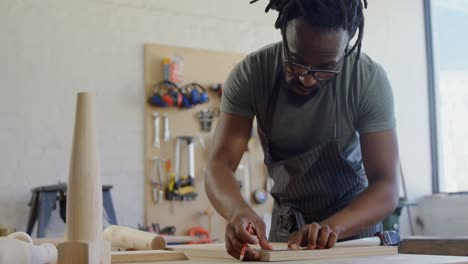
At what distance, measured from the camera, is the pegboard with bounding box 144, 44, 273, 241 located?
4840mm

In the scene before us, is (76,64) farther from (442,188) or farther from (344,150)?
(442,188)

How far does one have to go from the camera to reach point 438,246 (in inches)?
81.7

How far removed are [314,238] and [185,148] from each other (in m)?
3.48

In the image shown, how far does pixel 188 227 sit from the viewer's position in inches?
193

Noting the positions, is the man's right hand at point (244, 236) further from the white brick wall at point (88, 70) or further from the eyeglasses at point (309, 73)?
the white brick wall at point (88, 70)

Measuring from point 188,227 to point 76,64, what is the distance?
1.42 m

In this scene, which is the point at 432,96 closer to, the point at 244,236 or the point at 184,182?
the point at 184,182

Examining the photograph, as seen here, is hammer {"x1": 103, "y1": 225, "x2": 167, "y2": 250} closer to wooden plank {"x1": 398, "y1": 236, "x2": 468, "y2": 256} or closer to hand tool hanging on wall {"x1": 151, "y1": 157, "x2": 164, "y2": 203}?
wooden plank {"x1": 398, "y1": 236, "x2": 468, "y2": 256}

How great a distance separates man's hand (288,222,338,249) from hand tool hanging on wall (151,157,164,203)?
11.0ft

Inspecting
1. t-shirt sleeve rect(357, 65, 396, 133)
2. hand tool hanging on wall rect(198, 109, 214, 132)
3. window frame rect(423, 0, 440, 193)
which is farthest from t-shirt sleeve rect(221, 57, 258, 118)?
window frame rect(423, 0, 440, 193)

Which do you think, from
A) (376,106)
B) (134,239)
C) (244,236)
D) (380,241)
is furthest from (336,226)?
(134,239)

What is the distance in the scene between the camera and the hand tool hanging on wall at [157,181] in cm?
482

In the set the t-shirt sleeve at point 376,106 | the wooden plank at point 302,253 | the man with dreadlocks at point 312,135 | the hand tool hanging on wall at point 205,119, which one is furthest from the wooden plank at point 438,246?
the hand tool hanging on wall at point 205,119

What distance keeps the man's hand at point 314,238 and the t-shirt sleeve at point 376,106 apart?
19.2 inches
